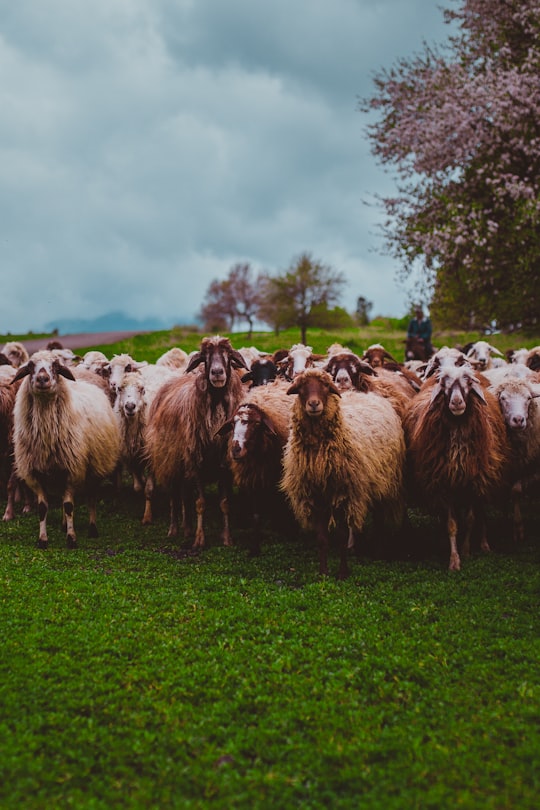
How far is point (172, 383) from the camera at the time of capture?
392 inches

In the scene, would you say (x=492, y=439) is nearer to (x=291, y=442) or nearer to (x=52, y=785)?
(x=291, y=442)

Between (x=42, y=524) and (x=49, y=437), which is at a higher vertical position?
(x=49, y=437)

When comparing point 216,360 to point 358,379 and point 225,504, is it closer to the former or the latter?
point 225,504

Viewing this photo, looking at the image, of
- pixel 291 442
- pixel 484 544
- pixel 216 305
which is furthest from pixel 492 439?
pixel 216 305

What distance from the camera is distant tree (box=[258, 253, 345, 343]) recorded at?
36188 millimetres

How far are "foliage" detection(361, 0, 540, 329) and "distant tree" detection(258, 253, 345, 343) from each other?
14120 mm

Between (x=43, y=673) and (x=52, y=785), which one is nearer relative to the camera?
(x=52, y=785)

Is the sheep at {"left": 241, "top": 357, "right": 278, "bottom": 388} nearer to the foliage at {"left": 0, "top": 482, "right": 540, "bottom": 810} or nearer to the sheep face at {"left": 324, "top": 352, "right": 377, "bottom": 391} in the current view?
the sheep face at {"left": 324, "top": 352, "right": 377, "bottom": 391}

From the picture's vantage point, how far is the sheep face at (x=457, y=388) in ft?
23.3

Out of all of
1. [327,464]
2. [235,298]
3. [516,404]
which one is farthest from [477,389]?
[235,298]

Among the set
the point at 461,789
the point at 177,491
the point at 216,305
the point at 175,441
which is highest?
the point at 216,305

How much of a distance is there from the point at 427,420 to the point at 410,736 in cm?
432

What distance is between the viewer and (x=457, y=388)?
721 centimetres

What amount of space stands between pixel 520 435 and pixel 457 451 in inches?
61.6
